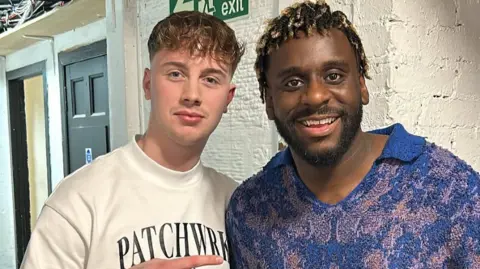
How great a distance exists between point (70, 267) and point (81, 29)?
2267 mm

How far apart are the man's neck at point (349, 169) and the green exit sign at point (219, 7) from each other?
2.70 feet

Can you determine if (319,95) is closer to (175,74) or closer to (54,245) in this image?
(175,74)

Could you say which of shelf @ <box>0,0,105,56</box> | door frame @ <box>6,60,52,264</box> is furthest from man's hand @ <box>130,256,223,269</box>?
door frame @ <box>6,60,52,264</box>

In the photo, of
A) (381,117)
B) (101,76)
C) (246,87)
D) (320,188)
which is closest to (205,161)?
(246,87)

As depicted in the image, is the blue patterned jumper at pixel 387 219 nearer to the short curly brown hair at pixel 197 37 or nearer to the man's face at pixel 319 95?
the man's face at pixel 319 95

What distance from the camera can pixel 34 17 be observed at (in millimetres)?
2971

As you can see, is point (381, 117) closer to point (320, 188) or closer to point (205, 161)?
point (320, 188)

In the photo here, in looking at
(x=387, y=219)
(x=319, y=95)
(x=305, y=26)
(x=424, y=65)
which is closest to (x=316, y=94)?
(x=319, y=95)

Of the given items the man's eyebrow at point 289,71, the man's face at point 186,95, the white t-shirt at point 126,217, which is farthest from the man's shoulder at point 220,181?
the man's eyebrow at point 289,71

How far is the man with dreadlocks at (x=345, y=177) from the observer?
0.91 meters

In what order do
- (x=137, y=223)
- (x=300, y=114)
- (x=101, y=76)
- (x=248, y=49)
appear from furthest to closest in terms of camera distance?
(x=101, y=76) < (x=248, y=49) < (x=137, y=223) < (x=300, y=114)

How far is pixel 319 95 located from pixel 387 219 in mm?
257

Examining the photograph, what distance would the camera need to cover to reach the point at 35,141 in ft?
14.3

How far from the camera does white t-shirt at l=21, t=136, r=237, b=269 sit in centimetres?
104
